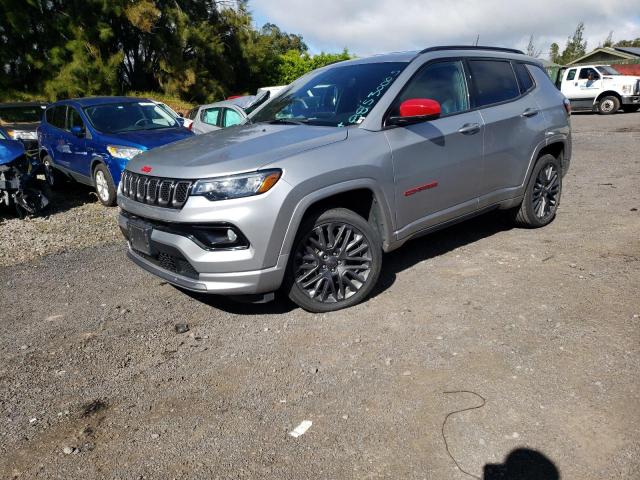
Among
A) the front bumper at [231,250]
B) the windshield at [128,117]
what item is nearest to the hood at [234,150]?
the front bumper at [231,250]

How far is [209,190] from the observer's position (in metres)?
3.58

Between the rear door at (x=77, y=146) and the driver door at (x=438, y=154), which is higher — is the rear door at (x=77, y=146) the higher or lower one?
the lower one

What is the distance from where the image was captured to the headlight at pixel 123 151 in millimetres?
7637

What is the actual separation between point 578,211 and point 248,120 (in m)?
4.14

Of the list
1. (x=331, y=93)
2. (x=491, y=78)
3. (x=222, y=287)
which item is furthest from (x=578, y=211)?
(x=222, y=287)

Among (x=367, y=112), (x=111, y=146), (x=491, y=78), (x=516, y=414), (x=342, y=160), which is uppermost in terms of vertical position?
(x=491, y=78)

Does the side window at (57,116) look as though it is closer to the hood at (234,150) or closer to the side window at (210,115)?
the side window at (210,115)

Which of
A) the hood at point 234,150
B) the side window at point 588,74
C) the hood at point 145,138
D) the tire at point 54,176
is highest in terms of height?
the side window at point 588,74

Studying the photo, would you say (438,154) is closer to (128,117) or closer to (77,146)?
(128,117)

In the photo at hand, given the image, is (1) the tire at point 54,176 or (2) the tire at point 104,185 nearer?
(2) the tire at point 104,185

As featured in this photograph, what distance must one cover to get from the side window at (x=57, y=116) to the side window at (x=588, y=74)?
18.9 meters

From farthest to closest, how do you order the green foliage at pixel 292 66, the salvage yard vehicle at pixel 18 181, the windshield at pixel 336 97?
the green foliage at pixel 292 66 < the salvage yard vehicle at pixel 18 181 < the windshield at pixel 336 97

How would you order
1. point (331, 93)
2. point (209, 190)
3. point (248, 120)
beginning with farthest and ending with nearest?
1. point (248, 120)
2. point (331, 93)
3. point (209, 190)

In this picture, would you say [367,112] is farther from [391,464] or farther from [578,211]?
[578,211]
